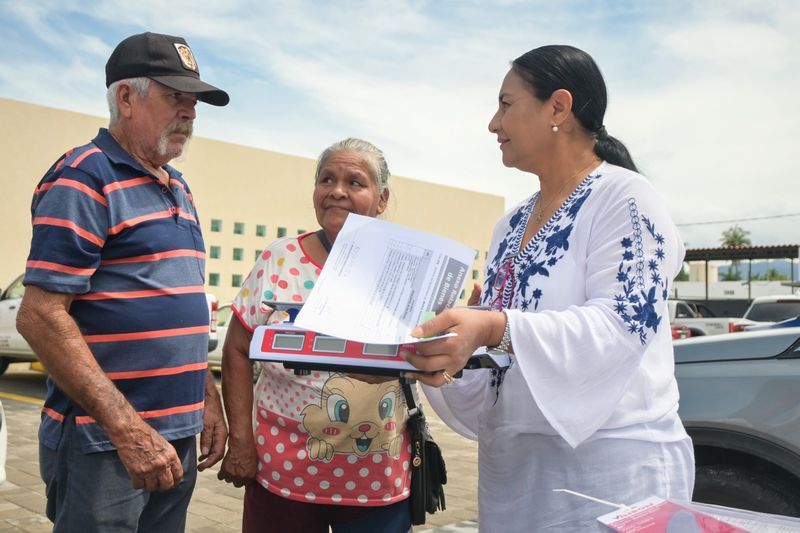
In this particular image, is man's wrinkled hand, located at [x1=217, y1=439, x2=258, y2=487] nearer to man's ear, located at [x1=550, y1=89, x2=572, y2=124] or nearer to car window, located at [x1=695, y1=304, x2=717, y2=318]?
man's ear, located at [x1=550, y1=89, x2=572, y2=124]

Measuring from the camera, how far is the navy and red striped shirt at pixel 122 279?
1962mm

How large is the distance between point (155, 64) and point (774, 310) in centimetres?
1394

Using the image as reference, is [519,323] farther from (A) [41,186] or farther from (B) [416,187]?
(B) [416,187]

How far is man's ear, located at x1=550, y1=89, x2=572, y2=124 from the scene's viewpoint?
1893 millimetres

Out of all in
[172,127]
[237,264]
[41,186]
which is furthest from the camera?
[237,264]

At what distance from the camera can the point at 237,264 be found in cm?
2953

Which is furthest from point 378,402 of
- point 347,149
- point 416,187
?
point 416,187

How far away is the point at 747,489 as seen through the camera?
3121 mm

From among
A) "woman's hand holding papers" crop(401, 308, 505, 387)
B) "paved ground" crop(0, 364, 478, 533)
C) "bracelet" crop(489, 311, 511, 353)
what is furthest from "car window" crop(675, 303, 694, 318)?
"woman's hand holding papers" crop(401, 308, 505, 387)

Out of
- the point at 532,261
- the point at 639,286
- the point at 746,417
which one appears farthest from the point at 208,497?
the point at 639,286

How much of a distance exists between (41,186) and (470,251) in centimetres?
127

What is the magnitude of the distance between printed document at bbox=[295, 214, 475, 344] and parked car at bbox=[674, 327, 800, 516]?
2153 millimetres

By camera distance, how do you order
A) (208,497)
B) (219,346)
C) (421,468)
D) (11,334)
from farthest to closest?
(219,346)
(11,334)
(208,497)
(421,468)

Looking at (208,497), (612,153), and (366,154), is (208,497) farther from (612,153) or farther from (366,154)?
(612,153)
